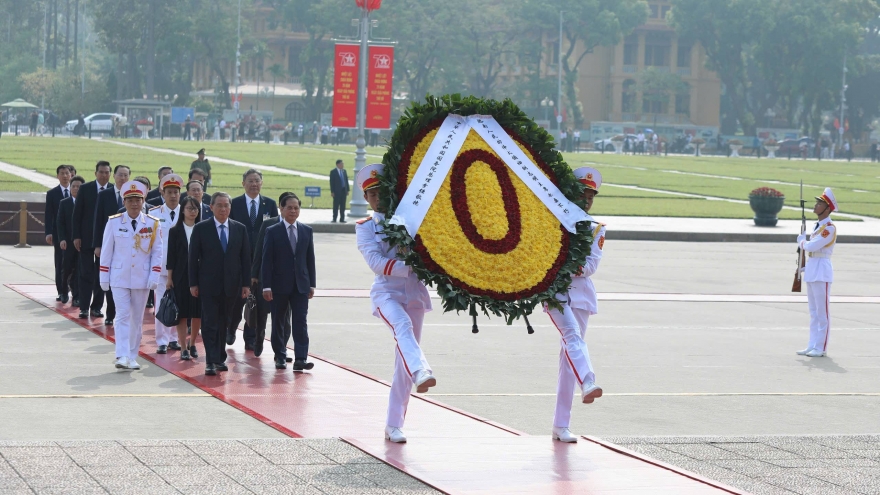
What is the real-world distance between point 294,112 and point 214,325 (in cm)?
10203

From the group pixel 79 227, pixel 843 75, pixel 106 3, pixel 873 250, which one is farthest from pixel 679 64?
pixel 79 227

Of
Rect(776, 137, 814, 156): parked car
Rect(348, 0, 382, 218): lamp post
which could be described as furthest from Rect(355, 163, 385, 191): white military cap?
Rect(776, 137, 814, 156): parked car

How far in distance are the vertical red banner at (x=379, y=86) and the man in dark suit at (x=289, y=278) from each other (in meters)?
19.2

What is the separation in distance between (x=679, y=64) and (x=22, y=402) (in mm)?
106511

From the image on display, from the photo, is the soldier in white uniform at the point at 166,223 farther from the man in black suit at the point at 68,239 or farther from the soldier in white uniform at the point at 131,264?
the man in black suit at the point at 68,239

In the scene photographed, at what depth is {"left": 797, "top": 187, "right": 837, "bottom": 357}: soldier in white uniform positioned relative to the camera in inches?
556

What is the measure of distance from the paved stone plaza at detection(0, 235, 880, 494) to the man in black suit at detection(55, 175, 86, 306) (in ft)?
2.10

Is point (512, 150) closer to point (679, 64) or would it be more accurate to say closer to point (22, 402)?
point (22, 402)

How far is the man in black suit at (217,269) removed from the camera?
38.3 feet

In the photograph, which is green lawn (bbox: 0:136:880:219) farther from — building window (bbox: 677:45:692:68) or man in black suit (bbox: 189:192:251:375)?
building window (bbox: 677:45:692:68)

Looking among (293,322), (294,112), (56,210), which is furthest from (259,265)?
(294,112)

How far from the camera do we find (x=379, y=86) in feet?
103

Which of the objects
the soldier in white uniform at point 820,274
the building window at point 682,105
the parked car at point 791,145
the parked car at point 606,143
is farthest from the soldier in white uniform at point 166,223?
the building window at point 682,105

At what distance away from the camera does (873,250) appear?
30.6 meters
